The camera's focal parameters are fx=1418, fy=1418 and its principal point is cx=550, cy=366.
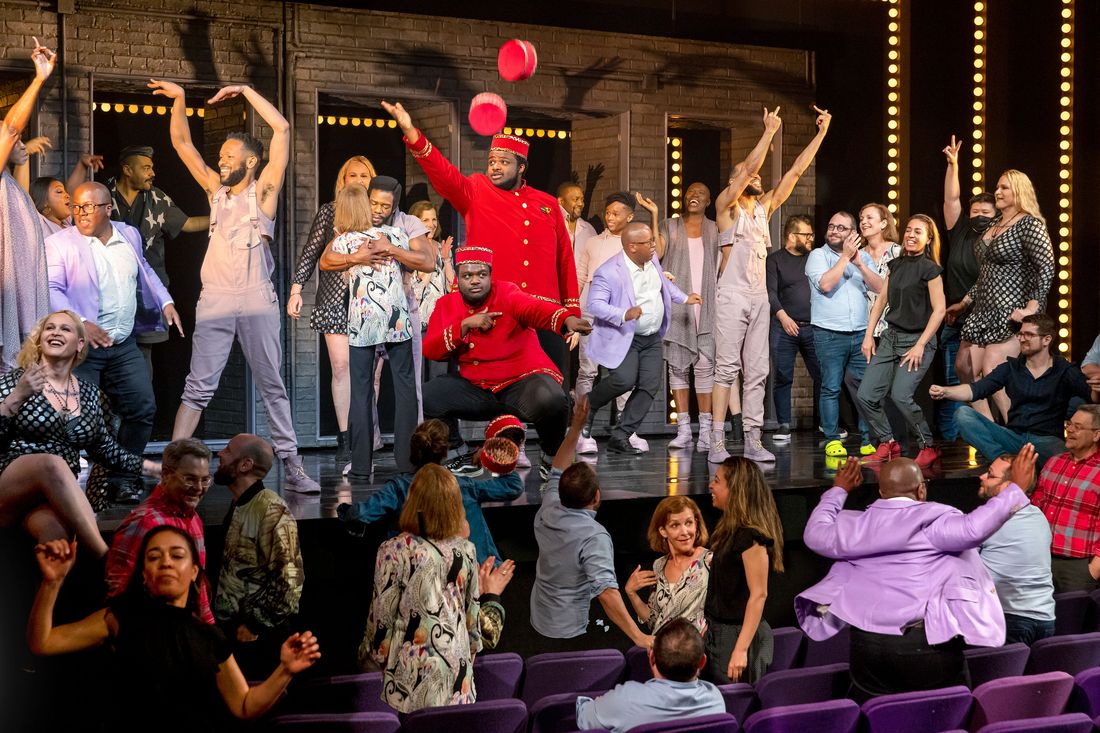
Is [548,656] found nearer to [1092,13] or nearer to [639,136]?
[639,136]

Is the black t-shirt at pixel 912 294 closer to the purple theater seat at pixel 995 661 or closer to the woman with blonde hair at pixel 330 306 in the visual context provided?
the woman with blonde hair at pixel 330 306

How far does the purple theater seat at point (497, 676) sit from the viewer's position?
465cm

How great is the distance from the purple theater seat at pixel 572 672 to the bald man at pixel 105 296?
2535 mm

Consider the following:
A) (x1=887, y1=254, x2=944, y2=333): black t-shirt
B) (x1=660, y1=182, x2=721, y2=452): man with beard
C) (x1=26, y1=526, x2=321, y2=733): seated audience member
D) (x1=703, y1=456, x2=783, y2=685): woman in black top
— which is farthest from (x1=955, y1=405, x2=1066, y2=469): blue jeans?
(x1=26, y1=526, x2=321, y2=733): seated audience member

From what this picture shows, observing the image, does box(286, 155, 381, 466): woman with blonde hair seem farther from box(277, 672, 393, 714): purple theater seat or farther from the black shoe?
box(277, 672, 393, 714): purple theater seat

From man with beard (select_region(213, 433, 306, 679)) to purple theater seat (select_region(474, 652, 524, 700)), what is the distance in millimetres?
669

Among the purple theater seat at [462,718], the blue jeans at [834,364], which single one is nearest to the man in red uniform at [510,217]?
the blue jeans at [834,364]

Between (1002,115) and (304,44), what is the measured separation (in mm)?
4784

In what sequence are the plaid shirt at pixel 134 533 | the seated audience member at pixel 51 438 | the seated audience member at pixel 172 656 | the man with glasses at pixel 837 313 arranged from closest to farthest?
the seated audience member at pixel 172 656 → the plaid shirt at pixel 134 533 → the seated audience member at pixel 51 438 → the man with glasses at pixel 837 313

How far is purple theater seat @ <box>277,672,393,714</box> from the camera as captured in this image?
4.18 m

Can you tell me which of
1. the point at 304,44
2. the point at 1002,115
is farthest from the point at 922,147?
the point at 304,44

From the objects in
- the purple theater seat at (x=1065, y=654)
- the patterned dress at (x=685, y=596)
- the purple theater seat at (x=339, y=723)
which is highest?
the patterned dress at (x=685, y=596)

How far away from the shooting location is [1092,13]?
9.88 m

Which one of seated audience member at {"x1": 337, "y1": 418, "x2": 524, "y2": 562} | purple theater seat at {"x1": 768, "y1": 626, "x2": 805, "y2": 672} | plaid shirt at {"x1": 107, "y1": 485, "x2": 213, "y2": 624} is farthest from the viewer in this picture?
purple theater seat at {"x1": 768, "y1": 626, "x2": 805, "y2": 672}
